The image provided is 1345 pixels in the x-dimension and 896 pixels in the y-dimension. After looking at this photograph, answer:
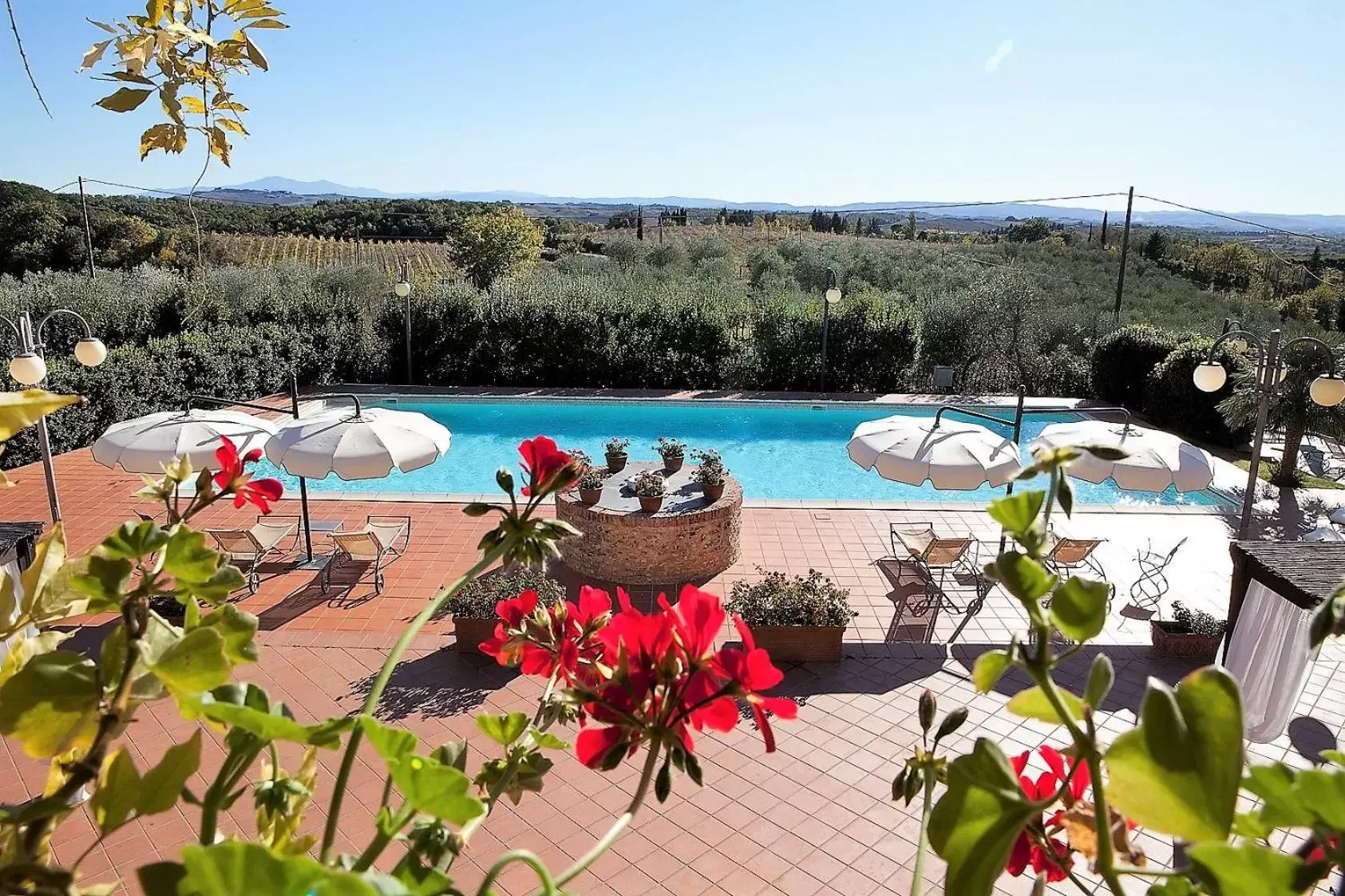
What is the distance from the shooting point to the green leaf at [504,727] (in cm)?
84

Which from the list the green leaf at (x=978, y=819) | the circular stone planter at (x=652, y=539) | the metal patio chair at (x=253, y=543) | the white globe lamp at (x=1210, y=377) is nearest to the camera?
the green leaf at (x=978, y=819)

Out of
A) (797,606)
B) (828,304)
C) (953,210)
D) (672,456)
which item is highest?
(953,210)

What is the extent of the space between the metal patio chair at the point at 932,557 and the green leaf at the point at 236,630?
7397 millimetres

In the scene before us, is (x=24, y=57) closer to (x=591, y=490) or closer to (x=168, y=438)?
(x=168, y=438)

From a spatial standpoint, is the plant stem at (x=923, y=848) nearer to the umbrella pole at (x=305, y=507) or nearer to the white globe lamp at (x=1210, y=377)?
the white globe lamp at (x=1210, y=377)

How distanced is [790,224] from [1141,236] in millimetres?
18618

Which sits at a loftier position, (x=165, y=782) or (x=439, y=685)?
(x=165, y=782)

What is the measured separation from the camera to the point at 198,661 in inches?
18.8

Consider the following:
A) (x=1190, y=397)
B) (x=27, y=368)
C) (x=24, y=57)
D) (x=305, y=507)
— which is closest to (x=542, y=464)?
(x=24, y=57)

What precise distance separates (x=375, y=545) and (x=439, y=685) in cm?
203

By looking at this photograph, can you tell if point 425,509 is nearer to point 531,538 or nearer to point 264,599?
point 264,599

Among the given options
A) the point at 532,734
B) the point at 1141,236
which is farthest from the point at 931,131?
the point at 532,734

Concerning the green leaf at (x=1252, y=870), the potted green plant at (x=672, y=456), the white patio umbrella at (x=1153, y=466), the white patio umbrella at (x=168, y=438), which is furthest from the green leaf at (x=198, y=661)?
the potted green plant at (x=672, y=456)

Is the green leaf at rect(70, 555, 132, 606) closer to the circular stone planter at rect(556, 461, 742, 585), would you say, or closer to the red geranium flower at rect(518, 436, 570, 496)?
the red geranium flower at rect(518, 436, 570, 496)
